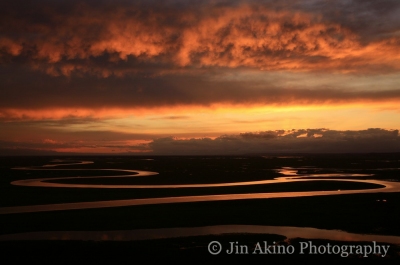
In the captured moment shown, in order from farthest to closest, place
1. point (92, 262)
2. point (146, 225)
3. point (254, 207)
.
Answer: point (254, 207)
point (146, 225)
point (92, 262)

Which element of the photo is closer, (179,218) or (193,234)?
(193,234)

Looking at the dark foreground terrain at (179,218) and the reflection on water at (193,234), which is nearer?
the dark foreground terrain at (179,218)

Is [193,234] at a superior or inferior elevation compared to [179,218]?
inferior

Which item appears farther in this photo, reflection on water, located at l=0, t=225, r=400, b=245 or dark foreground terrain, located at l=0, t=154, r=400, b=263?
reflection on water, located at l=0, t=225, r=400, b=245

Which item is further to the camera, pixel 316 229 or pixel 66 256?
pixel 316 229

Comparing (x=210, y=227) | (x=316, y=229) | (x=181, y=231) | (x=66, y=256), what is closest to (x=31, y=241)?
(x=66, y=256)

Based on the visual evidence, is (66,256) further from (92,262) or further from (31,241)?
(31,241)

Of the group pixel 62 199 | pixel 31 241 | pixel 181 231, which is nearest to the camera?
pixel 31 241
